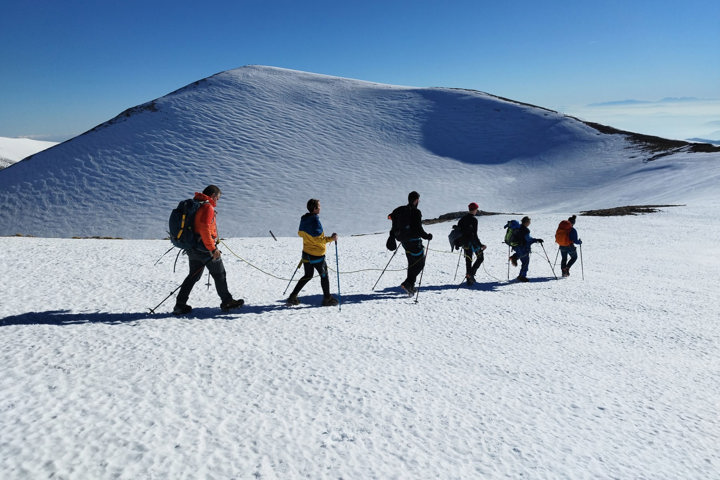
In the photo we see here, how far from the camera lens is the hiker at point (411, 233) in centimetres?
800

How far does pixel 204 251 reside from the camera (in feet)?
20.2

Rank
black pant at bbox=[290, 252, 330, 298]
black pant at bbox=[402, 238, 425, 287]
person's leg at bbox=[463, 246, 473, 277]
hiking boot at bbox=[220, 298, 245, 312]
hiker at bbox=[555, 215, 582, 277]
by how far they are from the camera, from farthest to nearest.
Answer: hiker at bbox=[555, 215, 582, 277] → person's leg at bbox=[463, 246, 473, 277] → black pant at bbox=[402, 238, 425, 287] → black pant at bbox=[290, 252, 330, 298] → hiking boot at bbox=[220, 298, 245, 312]

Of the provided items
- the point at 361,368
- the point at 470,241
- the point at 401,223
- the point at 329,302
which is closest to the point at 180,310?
the point at 329,302

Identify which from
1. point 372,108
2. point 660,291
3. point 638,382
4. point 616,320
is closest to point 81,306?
point 638,382

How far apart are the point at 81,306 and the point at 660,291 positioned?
11.4m

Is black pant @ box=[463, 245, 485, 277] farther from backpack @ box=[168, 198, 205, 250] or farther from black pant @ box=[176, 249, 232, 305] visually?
backpack @ box=[168, 198, 205, 250]

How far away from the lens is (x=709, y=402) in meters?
4.33

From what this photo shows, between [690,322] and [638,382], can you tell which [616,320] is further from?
[638,382]

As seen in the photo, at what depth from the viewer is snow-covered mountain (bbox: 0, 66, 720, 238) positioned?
33.7 m

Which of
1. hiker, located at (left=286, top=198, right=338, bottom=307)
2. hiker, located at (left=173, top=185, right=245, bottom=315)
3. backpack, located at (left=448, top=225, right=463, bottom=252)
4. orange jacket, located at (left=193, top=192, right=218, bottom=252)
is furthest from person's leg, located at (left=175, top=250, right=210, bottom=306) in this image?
backpack, located at (left=448, top=225, right=463, bottom=252)

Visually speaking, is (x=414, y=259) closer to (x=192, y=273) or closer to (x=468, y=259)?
(x=468, y=259)

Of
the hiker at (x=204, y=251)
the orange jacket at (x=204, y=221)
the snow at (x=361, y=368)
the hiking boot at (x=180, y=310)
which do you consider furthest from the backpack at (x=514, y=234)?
the hiking boot at (x=180, y=310)

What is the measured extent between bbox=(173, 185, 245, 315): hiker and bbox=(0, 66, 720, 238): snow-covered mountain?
24.4 meters

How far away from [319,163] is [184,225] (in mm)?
39969
